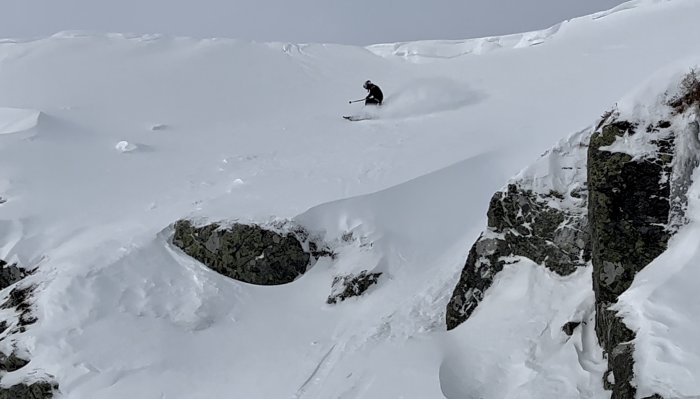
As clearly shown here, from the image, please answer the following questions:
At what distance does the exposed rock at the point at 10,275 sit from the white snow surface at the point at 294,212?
30 centimetres

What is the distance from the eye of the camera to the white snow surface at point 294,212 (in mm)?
9086

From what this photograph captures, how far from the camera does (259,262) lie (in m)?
11.7

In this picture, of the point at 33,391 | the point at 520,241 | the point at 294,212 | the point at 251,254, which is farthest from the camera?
the point at 294,212

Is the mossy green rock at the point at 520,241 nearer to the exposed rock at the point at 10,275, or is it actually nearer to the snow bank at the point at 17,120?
the exposed rock at the point at 10,275

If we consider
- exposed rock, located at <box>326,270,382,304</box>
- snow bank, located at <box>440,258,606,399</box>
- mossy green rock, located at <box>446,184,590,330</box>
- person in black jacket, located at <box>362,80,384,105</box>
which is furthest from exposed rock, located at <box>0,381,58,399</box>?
person in black jacket, located at <box>362,80,384,105</box>

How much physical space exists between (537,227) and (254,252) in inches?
192

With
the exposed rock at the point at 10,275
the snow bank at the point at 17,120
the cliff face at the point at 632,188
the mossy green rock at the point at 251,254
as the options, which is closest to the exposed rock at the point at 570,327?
the cliff face at the point at 632,188

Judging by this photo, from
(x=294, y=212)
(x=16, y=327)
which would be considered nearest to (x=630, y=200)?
(x=294, y=212)

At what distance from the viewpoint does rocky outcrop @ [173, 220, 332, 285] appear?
1172 centimetres

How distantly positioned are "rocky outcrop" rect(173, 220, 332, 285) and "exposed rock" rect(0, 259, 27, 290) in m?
2.87

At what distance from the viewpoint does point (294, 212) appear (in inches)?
487

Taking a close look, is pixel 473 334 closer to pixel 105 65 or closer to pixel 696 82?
pixel 696 82

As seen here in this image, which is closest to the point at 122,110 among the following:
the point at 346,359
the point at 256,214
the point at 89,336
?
the point at 256,214

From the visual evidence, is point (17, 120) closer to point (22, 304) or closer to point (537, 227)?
point (22, 304)
